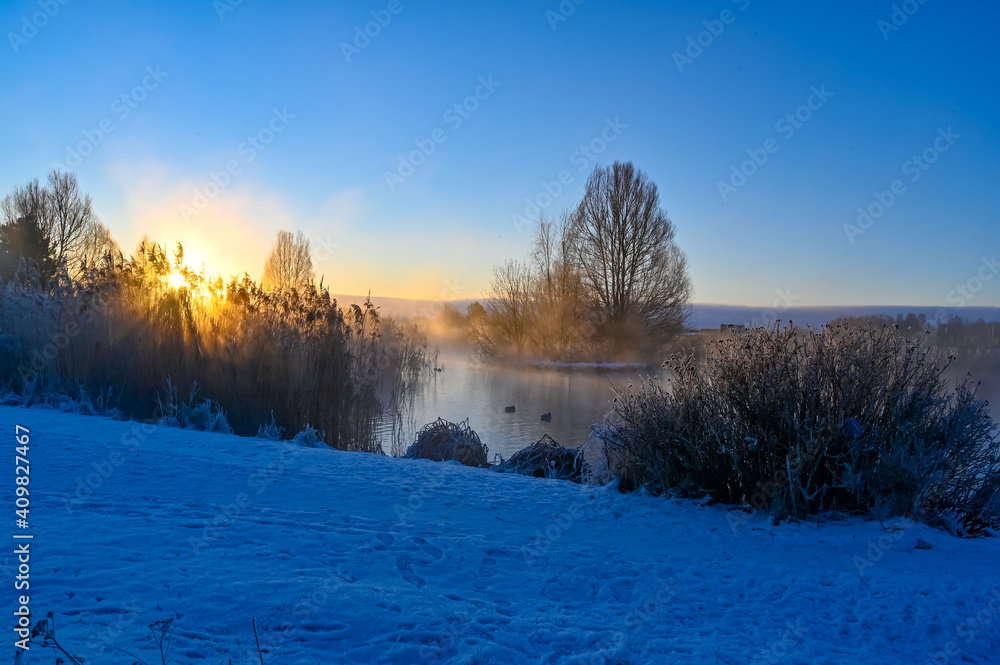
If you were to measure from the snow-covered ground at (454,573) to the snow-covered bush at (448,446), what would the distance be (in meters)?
2.32

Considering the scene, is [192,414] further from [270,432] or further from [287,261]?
[287,261]

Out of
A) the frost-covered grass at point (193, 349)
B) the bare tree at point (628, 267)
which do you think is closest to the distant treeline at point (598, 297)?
the bare tree at point (628, 267)

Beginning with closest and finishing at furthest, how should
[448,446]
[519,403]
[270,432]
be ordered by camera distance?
[270,432], [448,446], [519,403]

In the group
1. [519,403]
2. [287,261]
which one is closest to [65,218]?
[287,261]

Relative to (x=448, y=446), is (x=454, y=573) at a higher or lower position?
higher

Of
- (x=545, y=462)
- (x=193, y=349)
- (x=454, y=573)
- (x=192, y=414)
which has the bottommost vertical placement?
(x=545, y=462)

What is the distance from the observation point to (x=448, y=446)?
763 centimetres

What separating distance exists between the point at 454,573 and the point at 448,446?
15.0 feet

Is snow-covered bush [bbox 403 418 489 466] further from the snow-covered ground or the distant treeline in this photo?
the distant treeline

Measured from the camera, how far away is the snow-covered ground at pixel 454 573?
7.41 ft

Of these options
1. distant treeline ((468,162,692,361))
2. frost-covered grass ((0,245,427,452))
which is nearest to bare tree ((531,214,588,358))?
distant treeline ((468,162,692,361))

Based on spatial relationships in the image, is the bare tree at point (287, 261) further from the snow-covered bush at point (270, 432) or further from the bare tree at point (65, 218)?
the snow-covered bush at point (270, 432)

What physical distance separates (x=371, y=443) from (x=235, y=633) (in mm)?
6565

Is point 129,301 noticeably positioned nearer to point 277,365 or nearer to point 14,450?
point 277,365
